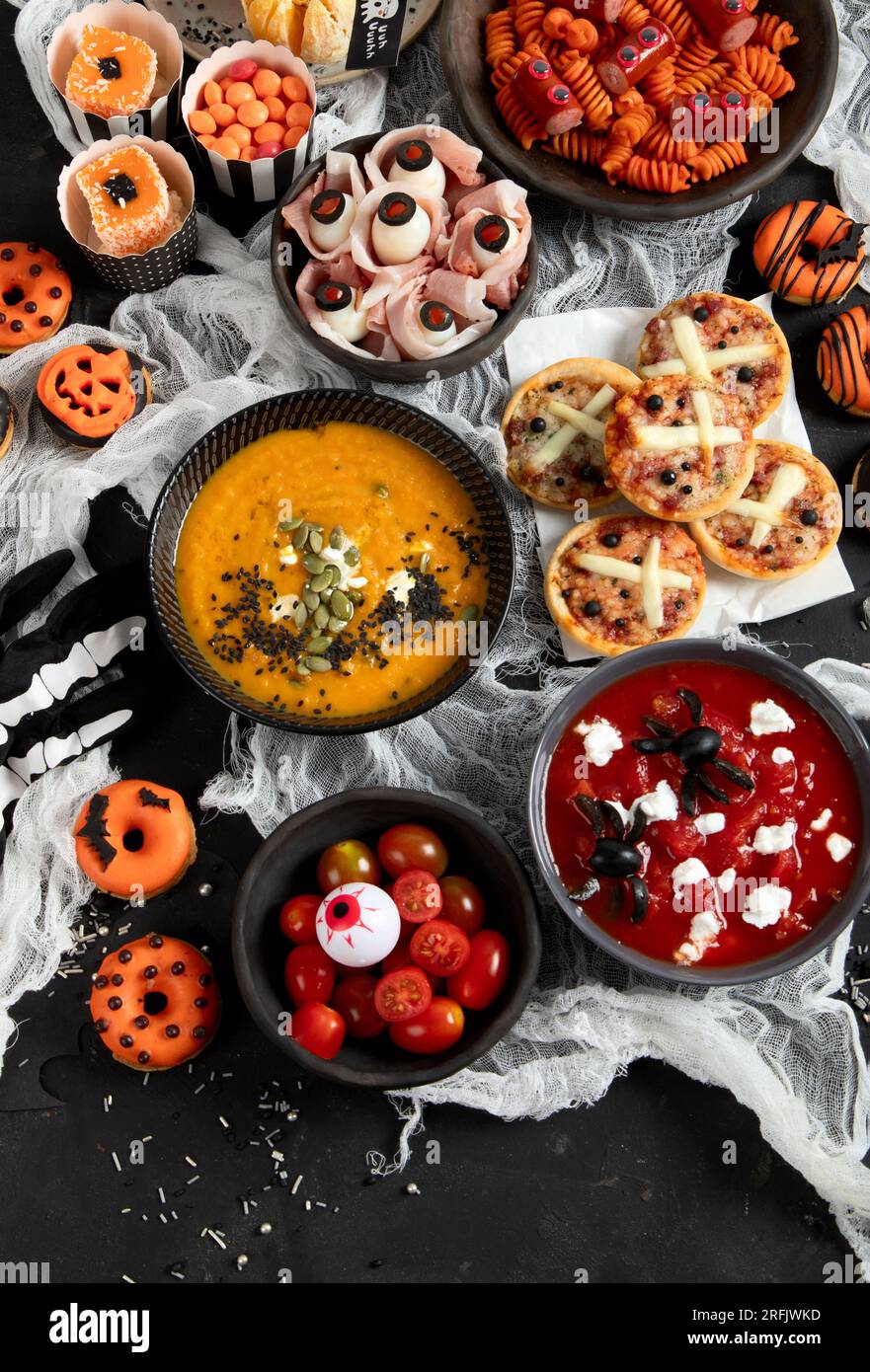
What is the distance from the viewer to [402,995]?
293 centimetres

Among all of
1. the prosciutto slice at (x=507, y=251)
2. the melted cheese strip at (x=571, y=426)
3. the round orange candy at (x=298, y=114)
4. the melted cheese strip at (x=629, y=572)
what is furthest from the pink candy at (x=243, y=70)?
the melted cheese strip at (x=629, y=572)

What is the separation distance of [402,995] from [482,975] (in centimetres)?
20

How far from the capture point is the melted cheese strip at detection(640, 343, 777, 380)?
336 centimetres

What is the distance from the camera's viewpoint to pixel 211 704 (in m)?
3.40

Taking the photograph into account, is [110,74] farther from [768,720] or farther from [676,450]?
[768,720]

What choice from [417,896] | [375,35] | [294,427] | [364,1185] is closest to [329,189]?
[375,35]

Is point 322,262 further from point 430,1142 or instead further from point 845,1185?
point 845,1185

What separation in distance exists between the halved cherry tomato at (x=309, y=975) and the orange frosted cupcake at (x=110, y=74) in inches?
86.5

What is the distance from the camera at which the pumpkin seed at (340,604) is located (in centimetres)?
319

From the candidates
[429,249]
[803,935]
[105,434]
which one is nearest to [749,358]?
[429,249]

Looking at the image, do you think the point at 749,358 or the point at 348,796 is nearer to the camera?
the point at 348,796

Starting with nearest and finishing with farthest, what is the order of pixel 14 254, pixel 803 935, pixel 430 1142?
pixel 803 935
pixel 430 1142
pixel 14 254

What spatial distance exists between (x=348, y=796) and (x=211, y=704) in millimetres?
576

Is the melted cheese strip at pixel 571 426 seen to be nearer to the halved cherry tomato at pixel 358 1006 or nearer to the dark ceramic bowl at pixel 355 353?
the dark ceramic bowl at pixel 355 353
